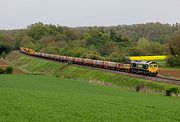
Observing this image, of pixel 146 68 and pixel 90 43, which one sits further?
pixel 90 43

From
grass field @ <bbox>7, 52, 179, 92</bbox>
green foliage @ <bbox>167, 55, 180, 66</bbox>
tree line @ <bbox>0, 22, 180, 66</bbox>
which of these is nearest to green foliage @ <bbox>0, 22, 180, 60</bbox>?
tree line @ <bbox>0, 22, 180, 66</bbox>

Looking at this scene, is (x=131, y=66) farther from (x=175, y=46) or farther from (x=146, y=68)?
(x=175, y=46)

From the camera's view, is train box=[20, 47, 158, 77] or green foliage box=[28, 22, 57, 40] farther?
green foliage box=[28, 22, 57, 40]

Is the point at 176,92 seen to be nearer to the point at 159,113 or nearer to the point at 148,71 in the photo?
the point at 159,113

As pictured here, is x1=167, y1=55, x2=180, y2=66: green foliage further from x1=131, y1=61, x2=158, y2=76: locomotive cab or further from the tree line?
x1=131, y1=61, x2=158, y2=76: locomotive cab

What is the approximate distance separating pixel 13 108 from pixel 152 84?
32.2 metres

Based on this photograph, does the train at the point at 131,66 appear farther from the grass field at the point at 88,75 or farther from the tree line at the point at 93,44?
the tree line at the point at 93,44

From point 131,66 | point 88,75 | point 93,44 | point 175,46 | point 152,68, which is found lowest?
point 88,75

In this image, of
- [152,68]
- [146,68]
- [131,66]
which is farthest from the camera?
[131,66]

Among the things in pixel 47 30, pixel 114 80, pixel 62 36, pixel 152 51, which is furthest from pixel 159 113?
pixel 47 30

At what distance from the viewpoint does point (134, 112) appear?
2062cm

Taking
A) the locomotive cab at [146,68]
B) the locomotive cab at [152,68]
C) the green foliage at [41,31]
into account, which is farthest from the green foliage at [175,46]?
the green foliage at [41,31]

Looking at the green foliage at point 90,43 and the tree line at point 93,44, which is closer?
the tree line at point 93,44

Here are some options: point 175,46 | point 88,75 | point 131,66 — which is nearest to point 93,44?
point 175,46
